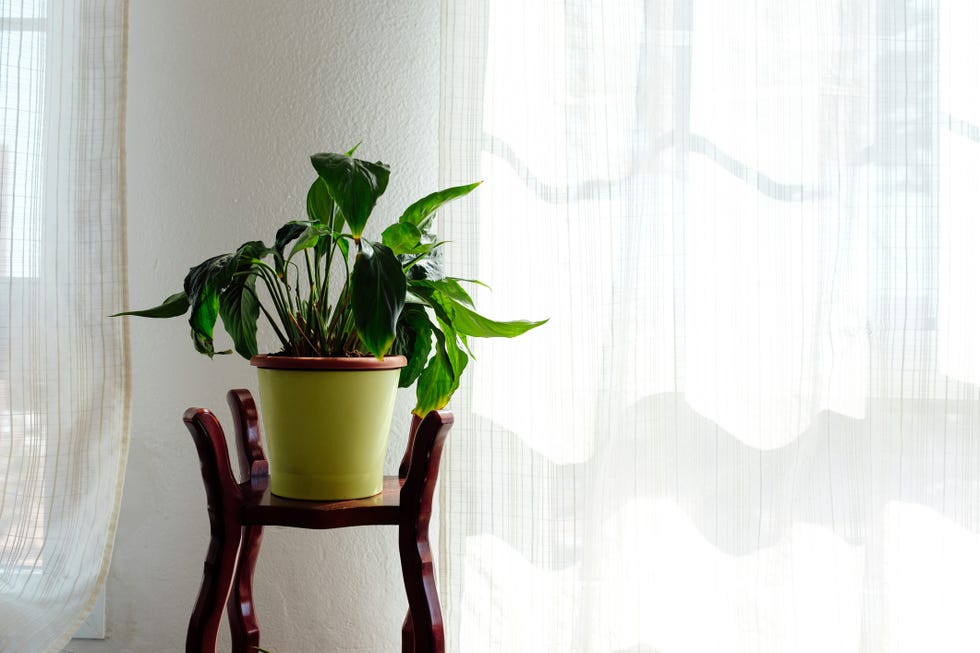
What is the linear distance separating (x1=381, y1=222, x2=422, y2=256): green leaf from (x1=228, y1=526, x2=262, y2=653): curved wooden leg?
456mm

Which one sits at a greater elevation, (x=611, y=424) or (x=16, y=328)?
(x=16, y=328)

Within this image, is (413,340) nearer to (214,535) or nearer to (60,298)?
(214,535)

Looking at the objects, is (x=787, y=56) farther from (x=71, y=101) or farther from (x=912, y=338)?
(x=71, y=101)

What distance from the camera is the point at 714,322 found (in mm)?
1178

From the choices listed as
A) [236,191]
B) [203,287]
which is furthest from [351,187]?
[236,191]

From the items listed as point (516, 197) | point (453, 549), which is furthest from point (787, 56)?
point (453, 549)

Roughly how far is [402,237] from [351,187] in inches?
5.6

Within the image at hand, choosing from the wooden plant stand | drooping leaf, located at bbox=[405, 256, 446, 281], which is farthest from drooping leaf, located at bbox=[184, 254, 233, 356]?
drooping leaf, located at bbox=[405, 256, 446, 281]

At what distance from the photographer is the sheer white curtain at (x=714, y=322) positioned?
1164mm

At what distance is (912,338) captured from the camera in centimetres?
117

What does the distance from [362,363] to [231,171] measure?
60 cm

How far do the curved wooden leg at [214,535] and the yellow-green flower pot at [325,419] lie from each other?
7 centimetres

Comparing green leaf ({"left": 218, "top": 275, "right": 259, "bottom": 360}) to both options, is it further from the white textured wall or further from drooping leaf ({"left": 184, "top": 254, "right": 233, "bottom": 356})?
the white textured wall

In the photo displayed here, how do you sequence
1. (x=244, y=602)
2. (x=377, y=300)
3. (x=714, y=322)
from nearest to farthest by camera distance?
(x=377, y=300) → (x=244, y=602) → (x=714, y=322)
